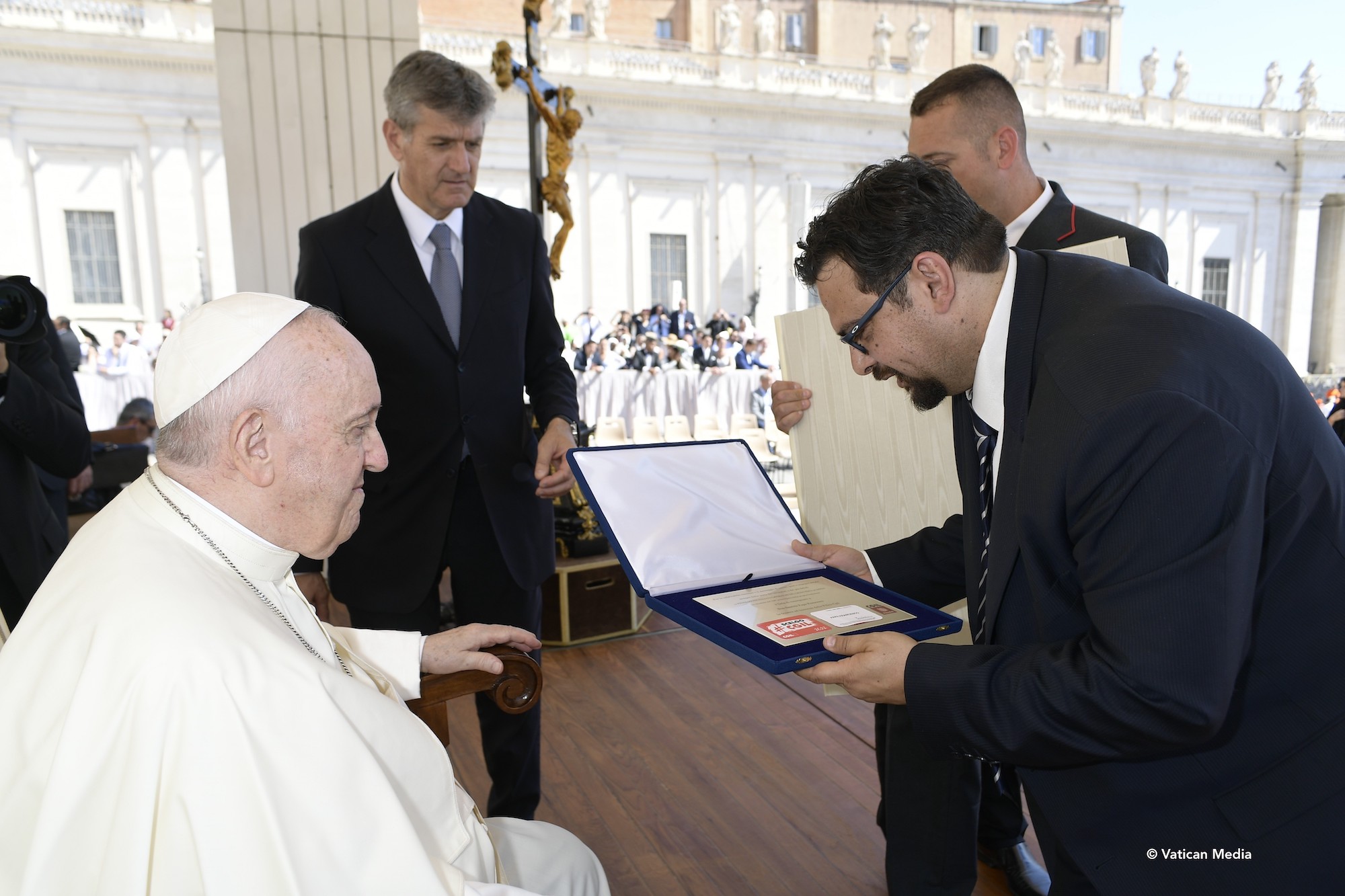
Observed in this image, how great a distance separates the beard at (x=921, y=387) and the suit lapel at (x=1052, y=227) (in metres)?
1.00

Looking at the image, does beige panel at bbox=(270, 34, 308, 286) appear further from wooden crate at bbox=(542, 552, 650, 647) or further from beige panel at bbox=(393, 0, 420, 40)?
wooden crate at bbox=(542, 552, 650, 647)

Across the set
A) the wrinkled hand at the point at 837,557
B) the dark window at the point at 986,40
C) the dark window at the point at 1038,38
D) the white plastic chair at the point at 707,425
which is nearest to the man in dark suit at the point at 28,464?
the wrinkled hand at the point at 837,557

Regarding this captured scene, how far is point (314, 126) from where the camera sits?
4.31m

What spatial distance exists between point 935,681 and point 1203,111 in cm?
3252

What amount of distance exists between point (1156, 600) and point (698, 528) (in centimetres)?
91

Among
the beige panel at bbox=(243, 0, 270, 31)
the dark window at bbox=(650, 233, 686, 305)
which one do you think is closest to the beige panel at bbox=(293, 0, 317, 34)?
the beige panel at bbox=(243, 0, 270, 31)

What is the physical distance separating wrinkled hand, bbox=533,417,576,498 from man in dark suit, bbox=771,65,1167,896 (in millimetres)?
655

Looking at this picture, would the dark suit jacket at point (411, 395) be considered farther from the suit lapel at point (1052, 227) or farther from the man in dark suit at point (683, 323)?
the man in dark suit at point (683, 323)

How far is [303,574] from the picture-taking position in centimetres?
203

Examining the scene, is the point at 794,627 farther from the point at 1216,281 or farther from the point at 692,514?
the point at 1216,281

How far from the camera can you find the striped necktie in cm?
139

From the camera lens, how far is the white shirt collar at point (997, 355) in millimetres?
1283

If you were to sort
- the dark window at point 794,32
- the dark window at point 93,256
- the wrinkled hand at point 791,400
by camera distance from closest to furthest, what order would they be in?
the wrinkled hand at point 791,400, the dark window at point 93,256, the dark window at point 794,32

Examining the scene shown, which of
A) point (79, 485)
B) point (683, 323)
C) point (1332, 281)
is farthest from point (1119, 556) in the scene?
point (1332, 281)
